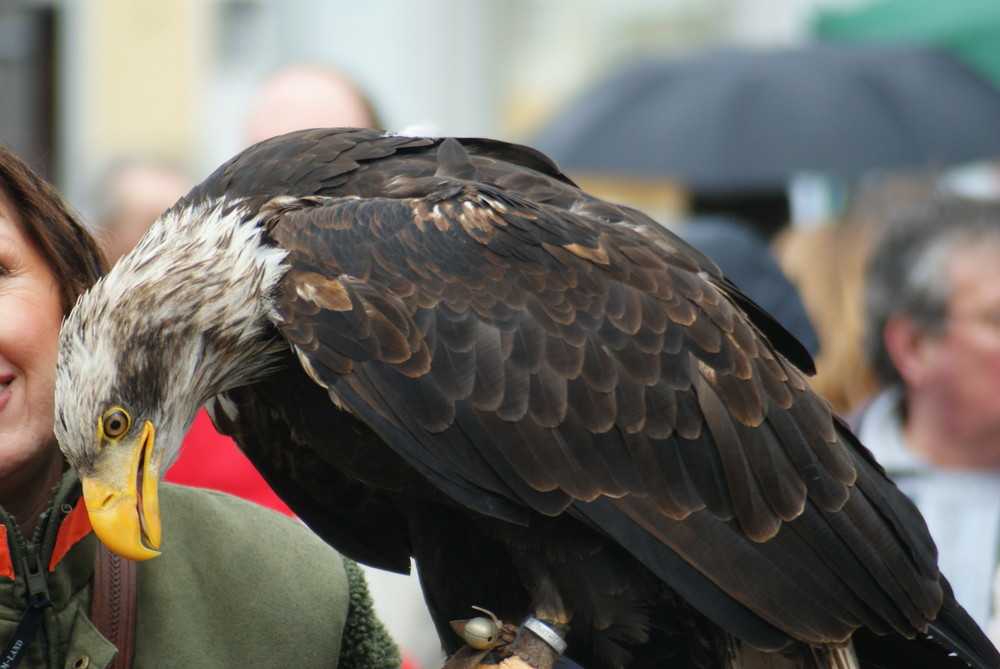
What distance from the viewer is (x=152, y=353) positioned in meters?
2.96

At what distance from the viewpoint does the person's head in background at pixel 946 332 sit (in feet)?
16.2

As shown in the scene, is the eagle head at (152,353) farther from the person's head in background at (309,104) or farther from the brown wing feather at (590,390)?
the person's head in background at (309,104)

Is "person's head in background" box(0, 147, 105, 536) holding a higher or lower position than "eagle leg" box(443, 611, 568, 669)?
higher

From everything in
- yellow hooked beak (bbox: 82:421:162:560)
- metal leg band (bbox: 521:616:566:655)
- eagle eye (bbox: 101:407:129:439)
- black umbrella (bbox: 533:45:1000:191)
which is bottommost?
metal leg band (bbox: 521:616:566:655)

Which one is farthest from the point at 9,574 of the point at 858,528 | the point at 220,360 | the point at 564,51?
the point at 564,51

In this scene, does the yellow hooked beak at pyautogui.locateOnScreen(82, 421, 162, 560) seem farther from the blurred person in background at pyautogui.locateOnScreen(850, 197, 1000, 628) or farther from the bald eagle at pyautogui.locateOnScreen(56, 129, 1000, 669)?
the blurred person in background at pyautogui.locateOnScreen(850, 197, 1000, 628)

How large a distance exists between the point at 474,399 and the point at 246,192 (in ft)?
2.34

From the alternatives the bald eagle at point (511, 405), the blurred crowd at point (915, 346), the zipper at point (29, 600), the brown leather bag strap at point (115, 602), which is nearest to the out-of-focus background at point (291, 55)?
the blurred crowd at point (915, 346)

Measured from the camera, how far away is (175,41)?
12.2 meters

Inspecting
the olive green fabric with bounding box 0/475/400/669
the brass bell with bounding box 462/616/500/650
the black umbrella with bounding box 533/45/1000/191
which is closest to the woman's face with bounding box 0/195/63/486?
the olive green fabric with bounding box 0/475/400/669

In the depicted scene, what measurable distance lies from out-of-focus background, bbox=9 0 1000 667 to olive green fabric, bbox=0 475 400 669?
38.5 inches

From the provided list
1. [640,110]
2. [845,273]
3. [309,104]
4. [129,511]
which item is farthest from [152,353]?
[640,110]

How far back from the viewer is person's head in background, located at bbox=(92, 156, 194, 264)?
6.09 m

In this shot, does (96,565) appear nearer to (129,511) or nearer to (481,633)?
(129,511)
